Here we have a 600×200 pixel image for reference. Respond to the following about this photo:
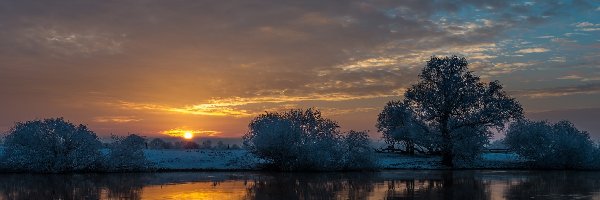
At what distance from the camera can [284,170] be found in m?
56.2

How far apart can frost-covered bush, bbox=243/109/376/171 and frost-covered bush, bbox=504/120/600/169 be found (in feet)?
69.8

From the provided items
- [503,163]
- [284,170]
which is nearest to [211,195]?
[284,170]

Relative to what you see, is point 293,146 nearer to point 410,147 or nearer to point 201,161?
point 201,161

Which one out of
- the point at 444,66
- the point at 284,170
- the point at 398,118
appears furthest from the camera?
the point at 398,118

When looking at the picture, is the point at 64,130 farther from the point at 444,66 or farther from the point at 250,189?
the point at 444,66

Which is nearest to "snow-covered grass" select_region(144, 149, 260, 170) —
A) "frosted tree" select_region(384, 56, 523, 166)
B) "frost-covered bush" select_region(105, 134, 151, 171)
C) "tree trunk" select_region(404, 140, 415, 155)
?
"frost-covered bush" select_region(105, 134, 151, 171)

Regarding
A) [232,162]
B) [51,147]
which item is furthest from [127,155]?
[232,162]

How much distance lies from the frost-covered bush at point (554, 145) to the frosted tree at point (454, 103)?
12.0ft

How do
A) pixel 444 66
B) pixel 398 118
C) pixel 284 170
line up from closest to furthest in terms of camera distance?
1. pixel 284 170
2. pixel 444 66
3. pixel 398 118

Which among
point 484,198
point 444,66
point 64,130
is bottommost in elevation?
point 484,198

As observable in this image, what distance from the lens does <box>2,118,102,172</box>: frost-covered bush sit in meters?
50.9

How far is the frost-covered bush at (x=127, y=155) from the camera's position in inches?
2103

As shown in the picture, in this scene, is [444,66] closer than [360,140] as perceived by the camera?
No

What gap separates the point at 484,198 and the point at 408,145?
58.2m
